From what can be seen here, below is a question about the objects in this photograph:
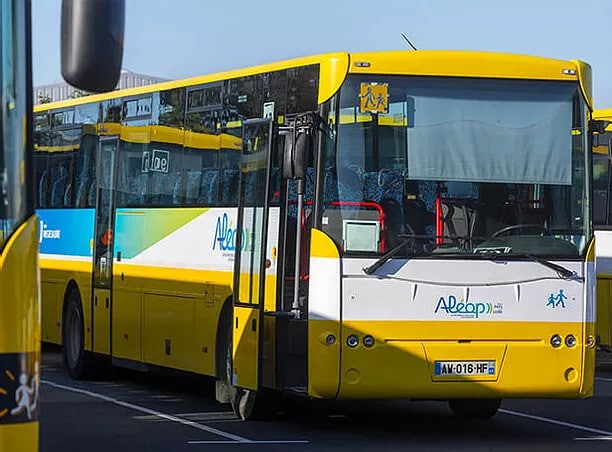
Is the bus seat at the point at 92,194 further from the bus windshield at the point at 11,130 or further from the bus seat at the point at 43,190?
the bus windshield at the point at 11,130

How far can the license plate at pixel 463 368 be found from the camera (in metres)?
13.3

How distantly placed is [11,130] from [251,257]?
8111 mm

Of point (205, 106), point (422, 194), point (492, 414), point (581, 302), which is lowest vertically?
point (492, 414)

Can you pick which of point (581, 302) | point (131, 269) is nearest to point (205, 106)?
point (131, 269)

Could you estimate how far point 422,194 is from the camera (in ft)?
44.0

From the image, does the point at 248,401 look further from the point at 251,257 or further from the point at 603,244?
the point at 603,244

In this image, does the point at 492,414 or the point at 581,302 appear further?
the point at 492,414

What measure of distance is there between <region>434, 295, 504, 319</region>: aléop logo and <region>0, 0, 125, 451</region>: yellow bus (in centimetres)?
712

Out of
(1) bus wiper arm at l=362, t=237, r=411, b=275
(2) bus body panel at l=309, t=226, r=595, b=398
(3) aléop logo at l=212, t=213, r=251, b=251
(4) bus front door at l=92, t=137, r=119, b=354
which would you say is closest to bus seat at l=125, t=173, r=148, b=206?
(4) bus front door at l=92, t=137, r=119, b=354

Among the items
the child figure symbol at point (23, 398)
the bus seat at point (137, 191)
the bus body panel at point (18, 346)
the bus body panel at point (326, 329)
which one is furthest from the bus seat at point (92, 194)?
the child figure symbol at point (23, 398)

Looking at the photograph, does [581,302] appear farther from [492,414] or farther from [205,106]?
[205,106]

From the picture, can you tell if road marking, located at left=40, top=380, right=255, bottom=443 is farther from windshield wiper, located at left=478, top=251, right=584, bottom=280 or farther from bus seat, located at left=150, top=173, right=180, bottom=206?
windshield wiper, located at left=478, top=251, right=584, bottom=280

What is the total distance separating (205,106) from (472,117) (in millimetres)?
3776

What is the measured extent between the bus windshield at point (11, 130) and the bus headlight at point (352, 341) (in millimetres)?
6850
